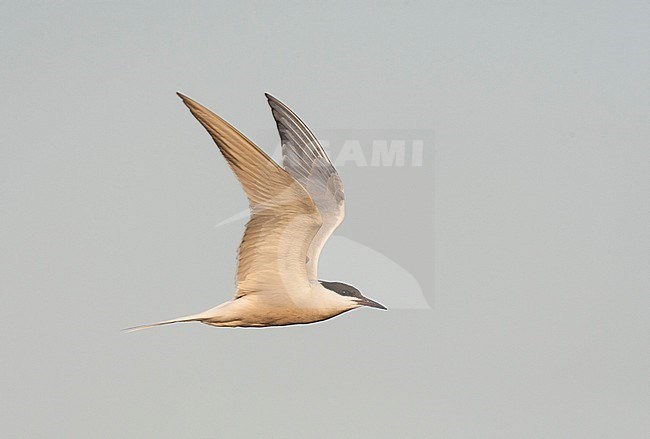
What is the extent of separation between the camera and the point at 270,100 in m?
4.56

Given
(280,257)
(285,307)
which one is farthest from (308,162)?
(285,307)

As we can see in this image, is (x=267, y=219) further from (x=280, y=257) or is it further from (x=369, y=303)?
(x=369, y=303)

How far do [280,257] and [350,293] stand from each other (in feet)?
0.97

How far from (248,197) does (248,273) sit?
42 centimetres

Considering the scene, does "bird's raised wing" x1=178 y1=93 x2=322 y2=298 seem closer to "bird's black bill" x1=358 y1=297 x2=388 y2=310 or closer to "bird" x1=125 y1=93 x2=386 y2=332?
"bird" x1=125 y1=93 x2=386 y2=332

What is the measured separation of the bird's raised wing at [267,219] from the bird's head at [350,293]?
9 centimetres

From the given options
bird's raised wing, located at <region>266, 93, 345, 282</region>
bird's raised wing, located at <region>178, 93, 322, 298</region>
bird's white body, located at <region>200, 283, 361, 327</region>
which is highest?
bird's raised wing, located at <region>266, 93, 345, 282</region>

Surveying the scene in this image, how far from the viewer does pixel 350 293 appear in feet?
13.8

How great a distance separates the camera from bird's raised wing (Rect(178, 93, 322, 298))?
11.9 ft

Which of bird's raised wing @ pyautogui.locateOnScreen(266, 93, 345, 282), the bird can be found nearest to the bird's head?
the bird

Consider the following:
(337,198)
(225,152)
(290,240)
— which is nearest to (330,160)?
(337,198)

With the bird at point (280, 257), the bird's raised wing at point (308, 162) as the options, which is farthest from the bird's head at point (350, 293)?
the bird's raised wing at point (308, 162)

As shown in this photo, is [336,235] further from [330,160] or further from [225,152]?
[225,152]

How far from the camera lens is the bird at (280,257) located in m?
3.84
